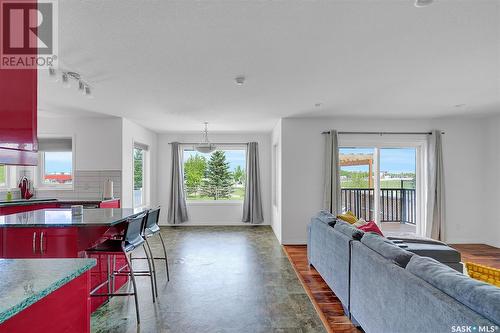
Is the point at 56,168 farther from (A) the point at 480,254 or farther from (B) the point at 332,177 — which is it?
(A) the point at 480,254

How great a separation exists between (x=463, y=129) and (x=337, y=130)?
8.31 feet

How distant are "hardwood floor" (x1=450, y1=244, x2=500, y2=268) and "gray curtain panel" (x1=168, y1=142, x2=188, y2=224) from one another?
233 inches

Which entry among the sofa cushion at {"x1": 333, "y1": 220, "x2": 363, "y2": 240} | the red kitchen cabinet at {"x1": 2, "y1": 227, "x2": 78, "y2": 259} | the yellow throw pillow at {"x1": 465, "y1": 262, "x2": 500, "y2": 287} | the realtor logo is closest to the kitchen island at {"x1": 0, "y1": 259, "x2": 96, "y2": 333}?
the realtor logo

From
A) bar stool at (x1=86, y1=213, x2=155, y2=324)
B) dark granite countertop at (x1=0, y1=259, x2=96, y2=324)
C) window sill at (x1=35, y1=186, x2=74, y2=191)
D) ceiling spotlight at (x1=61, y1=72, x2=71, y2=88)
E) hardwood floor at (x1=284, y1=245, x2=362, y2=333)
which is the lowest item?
hardwood floor at (x1=284, y1=245, x2=362, y2=333)

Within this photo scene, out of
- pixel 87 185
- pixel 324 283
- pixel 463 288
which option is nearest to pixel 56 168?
pixel 87 185

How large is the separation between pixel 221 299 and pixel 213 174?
4.86 metres

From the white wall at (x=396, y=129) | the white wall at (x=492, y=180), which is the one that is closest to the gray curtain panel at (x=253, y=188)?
the white wall at (x=396, y=129)

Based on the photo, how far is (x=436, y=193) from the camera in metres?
5.59

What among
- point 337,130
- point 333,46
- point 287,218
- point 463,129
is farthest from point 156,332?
point 463,129

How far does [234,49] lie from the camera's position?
251cm

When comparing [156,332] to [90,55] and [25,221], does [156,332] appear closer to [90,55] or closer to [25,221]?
[25,221]

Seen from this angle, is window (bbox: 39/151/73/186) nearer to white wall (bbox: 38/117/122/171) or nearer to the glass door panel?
white wall (bbox: 38/117/122/171)

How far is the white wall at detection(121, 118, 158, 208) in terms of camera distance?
18.4ft

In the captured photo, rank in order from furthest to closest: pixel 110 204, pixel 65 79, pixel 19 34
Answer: pixel 110 204, pixel 65 79, pixel 19 34
